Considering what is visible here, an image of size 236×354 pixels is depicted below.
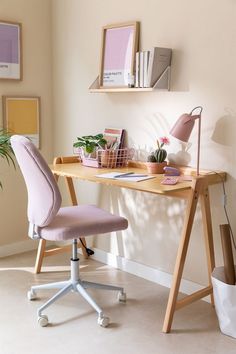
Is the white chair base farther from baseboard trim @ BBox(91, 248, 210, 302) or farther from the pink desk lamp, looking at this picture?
the pink desk lamp

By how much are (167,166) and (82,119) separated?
1.01 metres

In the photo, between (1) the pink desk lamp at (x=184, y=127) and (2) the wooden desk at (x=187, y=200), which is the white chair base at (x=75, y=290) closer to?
(2) the wooden desk at (x=187, y=200)

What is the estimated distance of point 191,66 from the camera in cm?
294

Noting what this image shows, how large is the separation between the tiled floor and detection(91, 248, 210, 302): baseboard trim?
5 centimetres

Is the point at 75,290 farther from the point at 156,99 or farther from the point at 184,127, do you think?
the point at 156,99

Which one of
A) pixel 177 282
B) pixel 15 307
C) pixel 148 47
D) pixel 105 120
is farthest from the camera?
pixel 105 120

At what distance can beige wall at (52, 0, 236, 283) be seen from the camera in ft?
9.21

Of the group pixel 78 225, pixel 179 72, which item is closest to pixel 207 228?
pixel 78 225

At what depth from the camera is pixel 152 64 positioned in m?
2.97

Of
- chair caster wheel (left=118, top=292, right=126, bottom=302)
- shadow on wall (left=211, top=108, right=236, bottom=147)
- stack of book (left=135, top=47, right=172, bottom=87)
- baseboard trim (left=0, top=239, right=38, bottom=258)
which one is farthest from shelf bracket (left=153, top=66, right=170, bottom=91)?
baseboard trim (left=0, top=239, right=38, bottom=258)

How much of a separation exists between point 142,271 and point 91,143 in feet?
3.22

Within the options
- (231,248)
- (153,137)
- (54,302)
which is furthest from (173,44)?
(54,302)

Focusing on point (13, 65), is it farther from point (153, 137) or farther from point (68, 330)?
point (68, 330)

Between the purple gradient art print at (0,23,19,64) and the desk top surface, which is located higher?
the purple gradient art print at (0,23,19,64)
